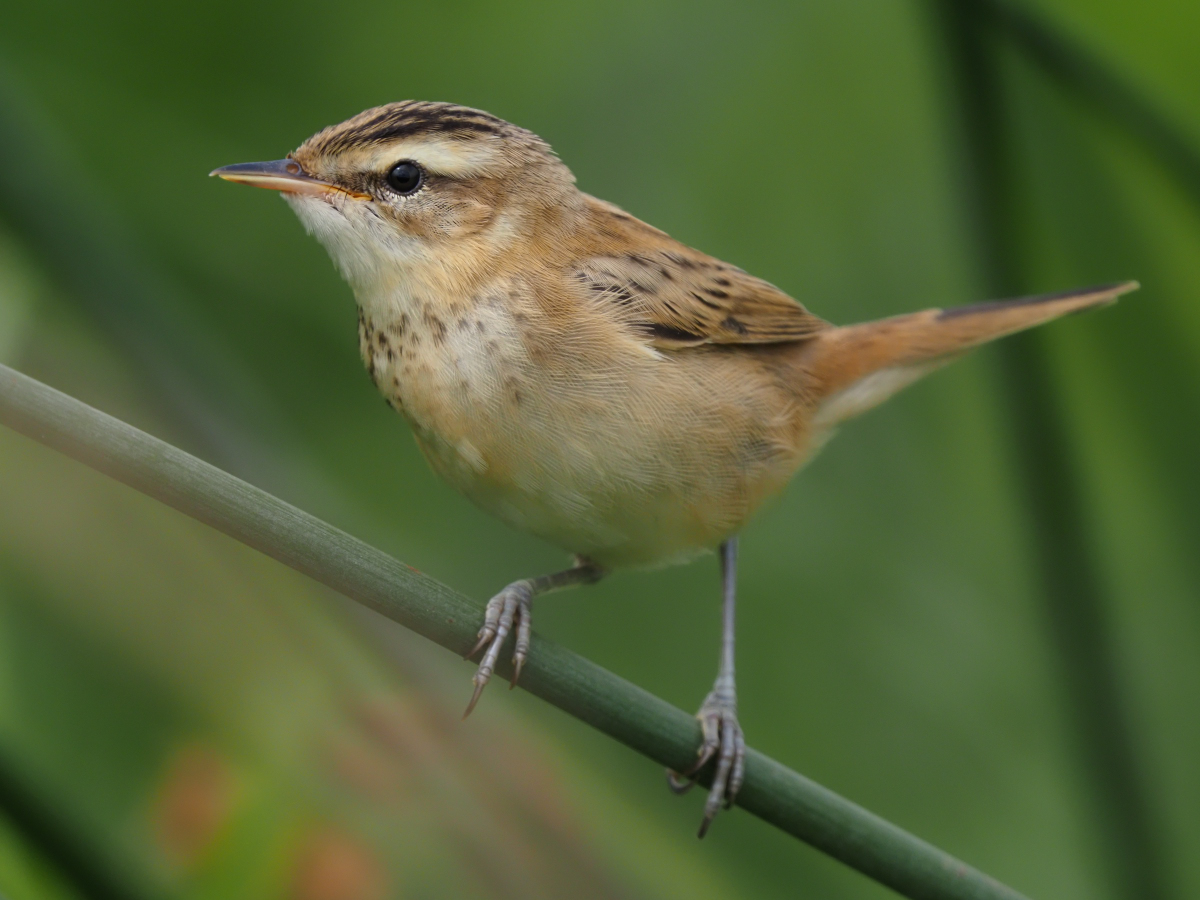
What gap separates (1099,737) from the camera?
7.50ft

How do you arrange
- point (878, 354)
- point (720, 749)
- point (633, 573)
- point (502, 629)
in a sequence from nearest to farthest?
1. point (502, 629)
2. point (720, 749)
3. point (878, 354)
4. point (633, 573)

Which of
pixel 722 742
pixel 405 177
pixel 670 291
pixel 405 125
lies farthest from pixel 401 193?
pixel 722 742

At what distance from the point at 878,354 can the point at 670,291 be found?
21.0 inches

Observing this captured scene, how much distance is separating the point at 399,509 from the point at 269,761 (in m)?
1.61

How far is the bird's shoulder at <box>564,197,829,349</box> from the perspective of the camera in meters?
2.45

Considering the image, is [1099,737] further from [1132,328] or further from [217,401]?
[217,401]

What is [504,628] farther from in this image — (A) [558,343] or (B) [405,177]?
(B) [405,177]

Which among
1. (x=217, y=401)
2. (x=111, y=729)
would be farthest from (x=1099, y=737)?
(x=111, y=729)

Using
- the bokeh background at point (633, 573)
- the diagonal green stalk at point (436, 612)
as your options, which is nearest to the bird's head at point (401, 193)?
the bokeh background at point (633, 573)

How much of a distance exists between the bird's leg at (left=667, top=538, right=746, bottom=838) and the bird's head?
1030 millimetres

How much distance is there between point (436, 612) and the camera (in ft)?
5.38

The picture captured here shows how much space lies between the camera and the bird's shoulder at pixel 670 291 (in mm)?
2449

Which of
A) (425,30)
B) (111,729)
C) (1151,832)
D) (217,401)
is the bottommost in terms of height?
(111,729)

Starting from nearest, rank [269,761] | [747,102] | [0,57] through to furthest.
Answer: [269,761] → [0,57] → [747,102]
